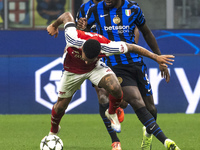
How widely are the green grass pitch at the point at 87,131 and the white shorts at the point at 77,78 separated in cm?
103

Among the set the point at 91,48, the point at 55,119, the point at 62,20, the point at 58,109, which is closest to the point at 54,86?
the point at 55,119

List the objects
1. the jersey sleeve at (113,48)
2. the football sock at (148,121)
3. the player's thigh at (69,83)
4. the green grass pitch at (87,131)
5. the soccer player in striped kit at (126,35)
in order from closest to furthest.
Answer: the jersey sleeve at (113,48) < the football sock at (148,121) < the player's thigh at (69,83) < the soccer player in striped kit at (126,35) < the green grass pitch at (87,131)

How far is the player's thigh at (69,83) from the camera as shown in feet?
22.0

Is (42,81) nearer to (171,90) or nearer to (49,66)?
(49,66)

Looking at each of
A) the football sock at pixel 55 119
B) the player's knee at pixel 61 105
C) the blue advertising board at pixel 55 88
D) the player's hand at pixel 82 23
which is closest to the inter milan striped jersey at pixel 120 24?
the player's hand at pixel 82 23

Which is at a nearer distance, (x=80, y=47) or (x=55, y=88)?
(x=80, y=47)

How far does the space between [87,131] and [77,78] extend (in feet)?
9.58

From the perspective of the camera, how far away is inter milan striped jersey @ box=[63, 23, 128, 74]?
6254 mm

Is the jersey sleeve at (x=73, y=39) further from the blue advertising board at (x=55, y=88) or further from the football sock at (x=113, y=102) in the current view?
the blue advertising board at (x=55, y=88)

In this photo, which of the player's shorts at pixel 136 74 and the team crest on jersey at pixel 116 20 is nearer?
the player's shorts at pixel 136 74

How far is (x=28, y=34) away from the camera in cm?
1325

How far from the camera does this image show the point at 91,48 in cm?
605

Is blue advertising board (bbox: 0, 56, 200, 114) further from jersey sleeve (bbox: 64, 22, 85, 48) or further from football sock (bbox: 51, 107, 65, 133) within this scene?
jersey sleeve (bbox: 64, 22, 85, 48)

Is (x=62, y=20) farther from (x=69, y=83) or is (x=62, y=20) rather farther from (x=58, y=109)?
(x=58, y=109)
